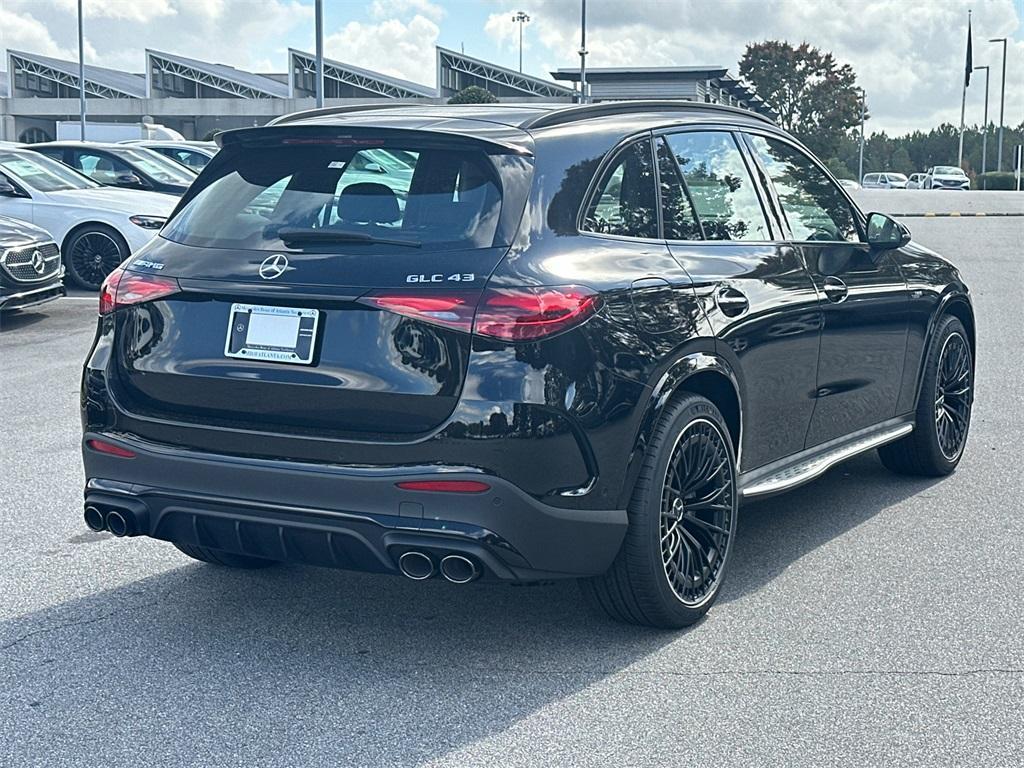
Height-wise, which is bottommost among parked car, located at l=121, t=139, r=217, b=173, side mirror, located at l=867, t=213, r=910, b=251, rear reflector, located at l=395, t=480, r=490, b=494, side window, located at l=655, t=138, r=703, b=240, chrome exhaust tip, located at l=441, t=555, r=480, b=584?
chrome exhaust tip, located at l=441, t=555, r=480, b=584

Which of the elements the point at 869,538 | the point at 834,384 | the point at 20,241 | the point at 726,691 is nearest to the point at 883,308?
the point at 834,384

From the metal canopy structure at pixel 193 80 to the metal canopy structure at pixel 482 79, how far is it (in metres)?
10.9

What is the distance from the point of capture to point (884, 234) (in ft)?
20.4

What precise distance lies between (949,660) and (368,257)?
84.4 inches

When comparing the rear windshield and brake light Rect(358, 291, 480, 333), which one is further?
the rear windshield

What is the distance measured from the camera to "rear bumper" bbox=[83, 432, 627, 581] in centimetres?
402

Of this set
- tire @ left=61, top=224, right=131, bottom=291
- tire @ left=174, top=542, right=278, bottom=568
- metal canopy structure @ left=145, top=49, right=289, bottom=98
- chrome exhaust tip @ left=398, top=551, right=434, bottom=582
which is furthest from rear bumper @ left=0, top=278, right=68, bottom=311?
metal canopy structure @ left=145, top=49, right=289, bottom=98

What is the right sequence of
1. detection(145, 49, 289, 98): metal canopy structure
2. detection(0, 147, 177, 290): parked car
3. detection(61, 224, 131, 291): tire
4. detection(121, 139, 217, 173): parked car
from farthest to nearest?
detection(145, 49, 289, 98): metal canopy structure → detection(121, 139, 217, 173): parked car → detection(61, 224, 131, 291): tire → detection(0, 147, 177, 290): parked car

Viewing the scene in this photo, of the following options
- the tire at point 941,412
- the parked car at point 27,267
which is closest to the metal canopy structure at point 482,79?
the parked car at point 27,267

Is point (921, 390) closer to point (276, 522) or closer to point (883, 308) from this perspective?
point (883, 308)

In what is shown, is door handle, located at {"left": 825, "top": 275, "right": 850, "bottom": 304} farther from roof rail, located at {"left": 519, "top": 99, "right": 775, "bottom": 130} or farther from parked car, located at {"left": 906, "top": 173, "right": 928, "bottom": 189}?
parked car, located at {"left": 906, "top": 173, "right": 928, "bottom": 189}

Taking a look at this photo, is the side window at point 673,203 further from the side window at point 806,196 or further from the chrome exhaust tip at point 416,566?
the chrome exhaust tip at point 416,566

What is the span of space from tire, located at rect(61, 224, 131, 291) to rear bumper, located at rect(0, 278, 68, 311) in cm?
225

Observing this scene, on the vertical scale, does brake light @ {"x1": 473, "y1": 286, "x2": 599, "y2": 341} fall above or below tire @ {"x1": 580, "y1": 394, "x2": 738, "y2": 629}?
above
